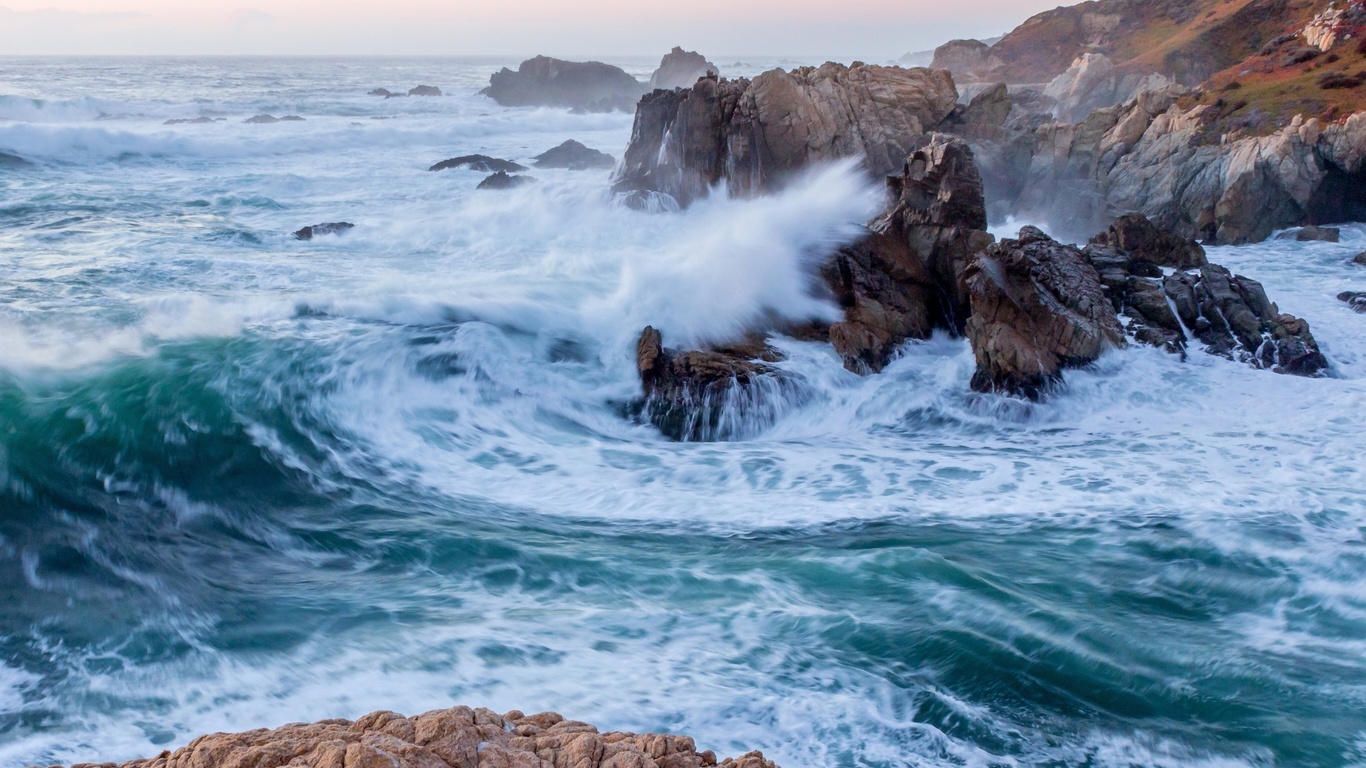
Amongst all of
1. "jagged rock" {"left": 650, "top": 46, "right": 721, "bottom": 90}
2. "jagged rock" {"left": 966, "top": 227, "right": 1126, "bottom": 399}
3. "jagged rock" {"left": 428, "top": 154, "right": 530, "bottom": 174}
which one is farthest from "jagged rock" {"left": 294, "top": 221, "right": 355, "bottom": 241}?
"jagged rock" {"left": 650, "top": 46, "right": 721, "bottom": 90}

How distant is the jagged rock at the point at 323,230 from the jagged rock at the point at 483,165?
10.4 meters

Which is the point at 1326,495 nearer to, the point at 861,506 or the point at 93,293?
the point at 861,506

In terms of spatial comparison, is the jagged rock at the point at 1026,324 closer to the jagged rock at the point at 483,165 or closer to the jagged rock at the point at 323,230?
the jagged rock at the point at 323,230

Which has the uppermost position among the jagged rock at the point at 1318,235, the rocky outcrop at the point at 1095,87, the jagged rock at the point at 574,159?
the rocky outcrop at the point at 1095,87

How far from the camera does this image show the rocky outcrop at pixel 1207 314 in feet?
42.3

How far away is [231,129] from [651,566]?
4477cm

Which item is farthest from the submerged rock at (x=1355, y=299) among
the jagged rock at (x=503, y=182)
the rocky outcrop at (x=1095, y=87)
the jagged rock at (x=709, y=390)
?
the rocky outcrop at (x=1095, y=87)

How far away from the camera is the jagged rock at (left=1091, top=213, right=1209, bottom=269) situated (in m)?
15.5

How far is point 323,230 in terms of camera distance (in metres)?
21.7

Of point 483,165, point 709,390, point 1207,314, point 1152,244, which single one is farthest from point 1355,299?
point 483,165

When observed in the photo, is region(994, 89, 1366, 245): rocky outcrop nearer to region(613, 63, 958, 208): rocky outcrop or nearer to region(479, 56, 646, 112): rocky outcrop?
region(613, 63, 958, 208): rocky outcrop

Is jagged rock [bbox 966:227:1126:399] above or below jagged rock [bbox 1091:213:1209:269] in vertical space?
below

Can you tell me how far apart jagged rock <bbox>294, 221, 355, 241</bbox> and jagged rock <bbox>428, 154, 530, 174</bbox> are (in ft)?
34.0

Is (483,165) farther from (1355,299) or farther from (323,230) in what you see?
(1355,299)
